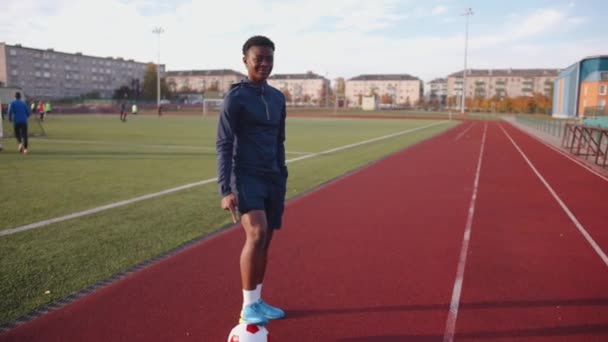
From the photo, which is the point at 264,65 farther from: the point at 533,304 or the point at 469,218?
the point at 469,218

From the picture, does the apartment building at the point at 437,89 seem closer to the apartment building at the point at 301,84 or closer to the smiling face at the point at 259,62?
the apartment building at the point at 301,84

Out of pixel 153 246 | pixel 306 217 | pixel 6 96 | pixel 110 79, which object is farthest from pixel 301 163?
pixel 110 79

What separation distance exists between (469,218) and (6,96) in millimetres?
27218

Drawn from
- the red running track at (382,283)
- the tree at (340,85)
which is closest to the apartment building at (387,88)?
the tree at (340,85)

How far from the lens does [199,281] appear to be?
4.62m

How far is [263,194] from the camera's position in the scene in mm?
3492

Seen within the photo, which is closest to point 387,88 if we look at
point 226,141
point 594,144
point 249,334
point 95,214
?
point 594,144

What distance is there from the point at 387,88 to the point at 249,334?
17386 cm

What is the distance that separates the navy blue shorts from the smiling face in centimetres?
73

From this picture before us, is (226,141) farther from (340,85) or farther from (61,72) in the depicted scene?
(340,85)

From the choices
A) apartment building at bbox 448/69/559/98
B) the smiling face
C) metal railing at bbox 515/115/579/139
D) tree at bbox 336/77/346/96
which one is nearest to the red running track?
the smiling face

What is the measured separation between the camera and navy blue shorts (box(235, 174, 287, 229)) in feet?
11.1

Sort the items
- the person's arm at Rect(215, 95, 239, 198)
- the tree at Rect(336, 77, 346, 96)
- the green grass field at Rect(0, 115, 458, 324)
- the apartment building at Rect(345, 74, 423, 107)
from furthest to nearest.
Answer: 1. the apartment building at Rect(345, 74, 423, 107)
2. the tree at Rect(336, 77, 346, 96)
3. the green grass field at Rect(0, 115, 458, 324)
4. the person's arm at Rect(215, 95, 239, 198)

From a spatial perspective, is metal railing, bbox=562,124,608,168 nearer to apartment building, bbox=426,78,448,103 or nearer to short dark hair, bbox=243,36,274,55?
short dark hair, bbox=243,36,274,55
